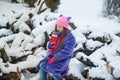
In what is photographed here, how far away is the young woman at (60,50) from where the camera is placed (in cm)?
416

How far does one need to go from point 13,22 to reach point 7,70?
181 cm

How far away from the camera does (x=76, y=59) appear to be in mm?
5316

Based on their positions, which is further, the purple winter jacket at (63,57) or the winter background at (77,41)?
the winter background at (77,41)

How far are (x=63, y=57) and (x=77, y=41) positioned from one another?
1590 mm

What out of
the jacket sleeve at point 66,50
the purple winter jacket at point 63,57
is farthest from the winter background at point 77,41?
the jacket sleeve at point 66,50

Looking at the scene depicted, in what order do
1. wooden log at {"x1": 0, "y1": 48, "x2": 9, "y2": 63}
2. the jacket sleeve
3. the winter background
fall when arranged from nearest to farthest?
the jacket sleeve
the winter background
wooden log at {"x1": 0, "y1": 48, "x2": 9, "y2": 63}

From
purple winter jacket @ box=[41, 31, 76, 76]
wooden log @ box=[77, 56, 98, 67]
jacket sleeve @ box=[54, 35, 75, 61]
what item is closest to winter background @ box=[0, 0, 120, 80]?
wooden log @ box=[77, 56, 98, 67]

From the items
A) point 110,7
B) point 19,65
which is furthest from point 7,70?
point 110,7

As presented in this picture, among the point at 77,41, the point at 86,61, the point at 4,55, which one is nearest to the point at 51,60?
the point at 86,61

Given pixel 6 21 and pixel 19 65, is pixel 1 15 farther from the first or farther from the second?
pixel 19 65

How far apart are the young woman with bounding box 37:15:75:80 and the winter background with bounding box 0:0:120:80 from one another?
76 cm

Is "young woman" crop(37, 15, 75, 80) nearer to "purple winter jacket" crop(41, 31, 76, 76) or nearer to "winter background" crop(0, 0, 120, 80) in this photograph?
"purple winter jacket" crop(41, 31, 76, 76)

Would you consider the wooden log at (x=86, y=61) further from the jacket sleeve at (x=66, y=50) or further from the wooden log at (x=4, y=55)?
the wooden log at (x=4, y=55)

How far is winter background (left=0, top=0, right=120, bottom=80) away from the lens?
16.5 feet
